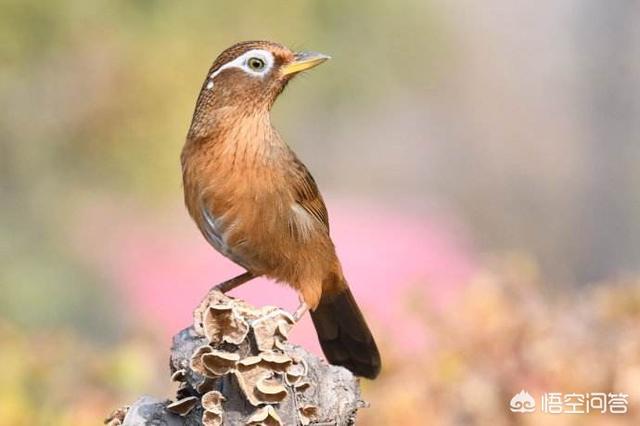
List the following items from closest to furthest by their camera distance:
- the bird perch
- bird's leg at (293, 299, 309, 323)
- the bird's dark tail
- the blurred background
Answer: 1. the bird perch
2. bird's leg at (293, 299, 309, 323)
3. the bird's dark tail
4. the blurred background

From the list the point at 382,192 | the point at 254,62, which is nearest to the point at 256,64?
the point at 254,62

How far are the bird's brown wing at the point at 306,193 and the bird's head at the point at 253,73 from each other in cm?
23

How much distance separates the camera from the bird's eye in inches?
161

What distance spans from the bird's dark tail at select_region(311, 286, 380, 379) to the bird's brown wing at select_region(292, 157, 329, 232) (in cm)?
31

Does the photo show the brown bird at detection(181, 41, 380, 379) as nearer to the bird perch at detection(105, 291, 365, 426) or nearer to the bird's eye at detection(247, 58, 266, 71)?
the bird's eye at detection(247, 58, 266, 71)

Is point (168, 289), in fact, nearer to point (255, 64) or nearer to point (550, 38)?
point (255, 64)

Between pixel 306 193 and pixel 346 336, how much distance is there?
517 millimetres

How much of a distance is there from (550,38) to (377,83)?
1583 millimetres

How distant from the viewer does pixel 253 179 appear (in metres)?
4.03

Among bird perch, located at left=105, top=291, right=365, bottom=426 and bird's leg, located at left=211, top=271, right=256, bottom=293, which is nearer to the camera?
bird perch, located at left=105, top=291, right=365, bottom=426

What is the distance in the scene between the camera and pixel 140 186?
856 cm

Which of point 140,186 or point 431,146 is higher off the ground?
point 431,146

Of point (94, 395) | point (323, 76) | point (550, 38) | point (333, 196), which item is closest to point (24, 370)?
point (94, 395)

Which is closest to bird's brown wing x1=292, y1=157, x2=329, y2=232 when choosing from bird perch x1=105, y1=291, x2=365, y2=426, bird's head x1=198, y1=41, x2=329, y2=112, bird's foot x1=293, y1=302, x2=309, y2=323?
bird's head x1=198, y1=41, x2=329, y2=112
